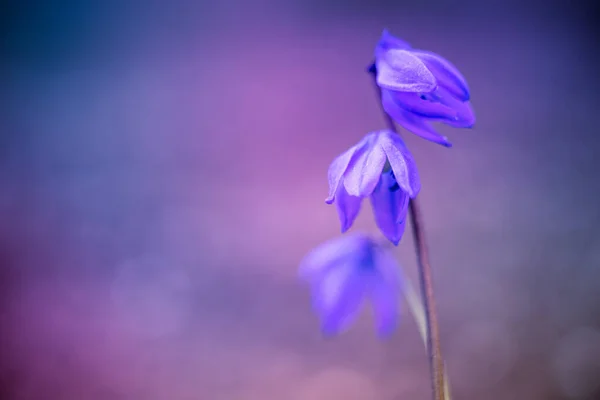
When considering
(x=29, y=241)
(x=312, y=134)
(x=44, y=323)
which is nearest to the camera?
(x=44, y=323)

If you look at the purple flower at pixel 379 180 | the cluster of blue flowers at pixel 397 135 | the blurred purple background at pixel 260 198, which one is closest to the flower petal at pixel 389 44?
the cluster of blue flowers at pixel 397 135

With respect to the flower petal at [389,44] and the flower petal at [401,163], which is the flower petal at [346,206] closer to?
the flower petal at [401,163]

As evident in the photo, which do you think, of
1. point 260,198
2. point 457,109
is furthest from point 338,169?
point 260,198

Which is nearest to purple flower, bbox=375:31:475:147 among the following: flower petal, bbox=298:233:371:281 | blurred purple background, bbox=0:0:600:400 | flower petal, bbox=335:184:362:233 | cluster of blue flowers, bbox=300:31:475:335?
cluster of blue flowers, bbox=300:31:475:335

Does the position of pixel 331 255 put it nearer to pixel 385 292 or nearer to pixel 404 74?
pixel 385 292

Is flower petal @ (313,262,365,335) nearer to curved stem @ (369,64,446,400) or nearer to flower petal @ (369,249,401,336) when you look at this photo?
flower petal @ (369,249,401,336)

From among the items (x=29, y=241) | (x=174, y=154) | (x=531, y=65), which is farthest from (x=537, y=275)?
(x=29, y=241)

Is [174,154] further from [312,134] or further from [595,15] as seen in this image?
[595,15]
